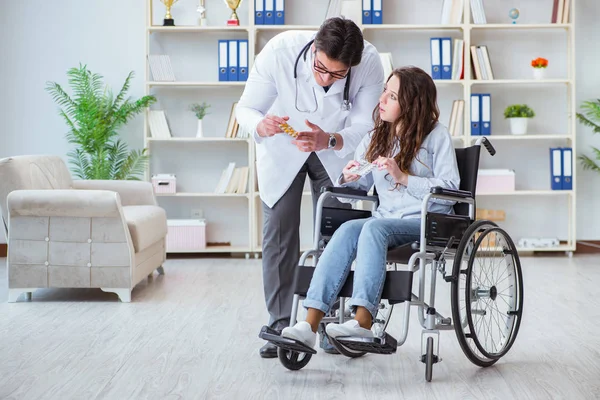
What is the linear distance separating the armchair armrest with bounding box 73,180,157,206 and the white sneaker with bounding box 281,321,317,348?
261 cm

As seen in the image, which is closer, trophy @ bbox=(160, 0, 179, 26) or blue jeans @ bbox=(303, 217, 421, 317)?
blue jeans @ bbox=(303, 217, 421, 317)

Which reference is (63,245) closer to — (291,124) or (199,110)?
(291,124)

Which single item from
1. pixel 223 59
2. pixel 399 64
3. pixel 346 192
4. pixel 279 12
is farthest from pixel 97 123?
pixel 346 192

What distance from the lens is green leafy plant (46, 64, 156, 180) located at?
17.3ft

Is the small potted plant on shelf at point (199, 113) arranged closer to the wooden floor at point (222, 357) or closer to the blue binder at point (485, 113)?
the wooden floor at point (222, 357)

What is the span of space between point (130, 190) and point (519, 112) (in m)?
2.65

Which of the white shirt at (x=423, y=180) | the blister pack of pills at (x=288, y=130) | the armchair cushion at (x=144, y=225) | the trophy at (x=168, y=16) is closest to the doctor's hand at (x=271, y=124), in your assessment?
the blister pack of pills at (x=288, y=130)

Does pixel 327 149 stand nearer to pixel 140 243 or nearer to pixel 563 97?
pixel 140 243

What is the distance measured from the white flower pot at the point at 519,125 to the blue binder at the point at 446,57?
53 cm

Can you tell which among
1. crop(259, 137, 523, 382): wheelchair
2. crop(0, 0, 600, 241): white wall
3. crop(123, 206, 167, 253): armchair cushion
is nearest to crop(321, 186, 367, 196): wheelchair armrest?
crop(259, 137, 523, 382): wheelchair

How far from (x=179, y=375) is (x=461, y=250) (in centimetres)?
92

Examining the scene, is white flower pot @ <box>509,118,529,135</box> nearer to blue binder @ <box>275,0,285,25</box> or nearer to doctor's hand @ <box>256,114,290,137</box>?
blue binder @ <box>275,0,285,25</box>

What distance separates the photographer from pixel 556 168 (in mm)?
5383

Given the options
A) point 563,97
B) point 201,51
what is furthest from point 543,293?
point 201,51
